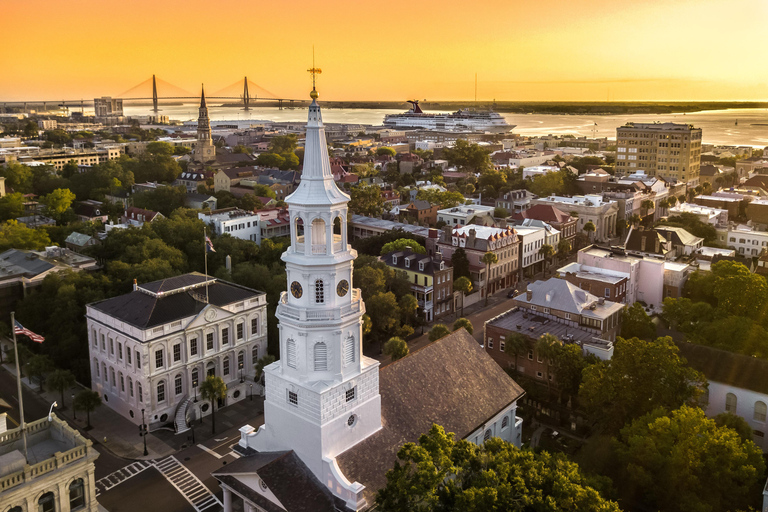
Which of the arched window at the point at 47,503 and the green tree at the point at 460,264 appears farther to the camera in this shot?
the green tree at the point at 460,264

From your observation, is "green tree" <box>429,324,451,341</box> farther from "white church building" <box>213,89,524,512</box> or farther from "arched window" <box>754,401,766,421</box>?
"arched window" <box>754,401,766,421</box>

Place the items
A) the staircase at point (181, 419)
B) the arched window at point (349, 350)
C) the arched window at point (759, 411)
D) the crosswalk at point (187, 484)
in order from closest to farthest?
the arched window at point (349, 350)
the crosswalk at point (187, 484)
the arched window at point (759, 411)
the staircase at point (181, 419)

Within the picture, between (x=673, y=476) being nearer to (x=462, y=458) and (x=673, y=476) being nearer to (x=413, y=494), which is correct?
(x=462, y=458)

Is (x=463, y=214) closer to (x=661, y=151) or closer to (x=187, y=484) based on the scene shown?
(x=187, y=484)

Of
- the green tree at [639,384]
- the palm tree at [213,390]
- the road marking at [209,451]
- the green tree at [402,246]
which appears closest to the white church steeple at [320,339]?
the road marking at [209,451]

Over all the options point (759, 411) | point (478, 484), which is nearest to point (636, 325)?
point (759, 411)

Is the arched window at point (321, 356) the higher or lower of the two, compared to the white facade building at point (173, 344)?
higher

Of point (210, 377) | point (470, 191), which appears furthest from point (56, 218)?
point (470, 191)

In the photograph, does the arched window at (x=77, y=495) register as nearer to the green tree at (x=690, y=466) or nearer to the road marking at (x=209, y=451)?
the road marking at (x=209, y=451)
